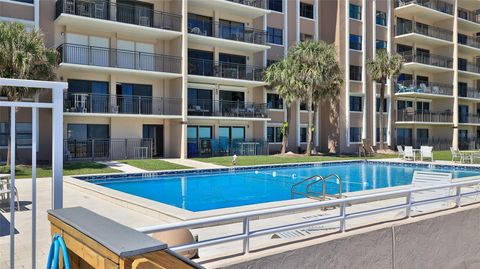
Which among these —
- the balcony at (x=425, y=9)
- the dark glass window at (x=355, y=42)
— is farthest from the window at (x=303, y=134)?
the balcony at (x=425, y=9)

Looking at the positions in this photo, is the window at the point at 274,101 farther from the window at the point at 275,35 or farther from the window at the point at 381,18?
the window at the point at 381,18

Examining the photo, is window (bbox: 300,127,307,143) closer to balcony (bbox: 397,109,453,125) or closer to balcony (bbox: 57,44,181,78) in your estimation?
balcony (bbox: 397,109,453,125)

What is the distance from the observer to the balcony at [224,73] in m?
28.6

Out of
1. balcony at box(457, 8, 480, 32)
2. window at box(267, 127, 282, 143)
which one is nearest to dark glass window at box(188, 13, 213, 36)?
window at box(267, 127, 282, 143)

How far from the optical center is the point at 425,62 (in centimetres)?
4075

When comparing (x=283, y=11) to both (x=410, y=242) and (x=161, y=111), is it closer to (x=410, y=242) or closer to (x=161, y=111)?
(x=161, y=111)

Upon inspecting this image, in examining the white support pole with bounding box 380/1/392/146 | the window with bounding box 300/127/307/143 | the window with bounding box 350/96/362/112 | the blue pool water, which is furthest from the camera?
the white support pole with bounding box 380/1/392/146

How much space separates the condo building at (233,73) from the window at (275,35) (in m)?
0.09

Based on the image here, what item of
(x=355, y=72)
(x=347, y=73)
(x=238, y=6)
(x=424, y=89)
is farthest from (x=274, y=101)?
(x=424, y=89)

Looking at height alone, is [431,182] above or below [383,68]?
below

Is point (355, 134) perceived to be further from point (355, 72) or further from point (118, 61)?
point (118, 61)

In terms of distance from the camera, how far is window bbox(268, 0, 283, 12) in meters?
34.1

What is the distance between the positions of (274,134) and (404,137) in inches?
619

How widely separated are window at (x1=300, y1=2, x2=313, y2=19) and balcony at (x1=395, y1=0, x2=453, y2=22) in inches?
383
